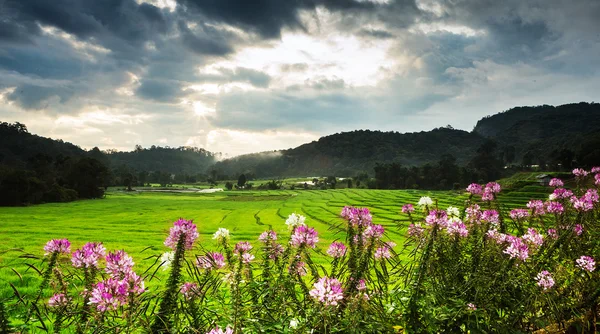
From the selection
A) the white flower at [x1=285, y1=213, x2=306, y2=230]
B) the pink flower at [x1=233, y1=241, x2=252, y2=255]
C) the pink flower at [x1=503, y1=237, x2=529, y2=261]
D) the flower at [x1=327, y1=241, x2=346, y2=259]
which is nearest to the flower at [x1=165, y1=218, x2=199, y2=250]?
the pink flower at [x1=233, y1=241, x2=252, y2=255]

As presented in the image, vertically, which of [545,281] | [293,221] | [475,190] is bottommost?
[545,281]

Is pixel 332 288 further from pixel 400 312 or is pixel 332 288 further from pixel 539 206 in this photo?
pixel 539 206

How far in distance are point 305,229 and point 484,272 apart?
170 centimetres

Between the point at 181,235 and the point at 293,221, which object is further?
the point at 293,221

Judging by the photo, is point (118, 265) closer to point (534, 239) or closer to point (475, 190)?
point (534, 239)

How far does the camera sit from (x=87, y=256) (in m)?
2.38

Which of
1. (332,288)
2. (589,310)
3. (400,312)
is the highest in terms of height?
(332,288)

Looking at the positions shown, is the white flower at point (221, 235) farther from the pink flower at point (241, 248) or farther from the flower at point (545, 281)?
the flower at point (545, 281)

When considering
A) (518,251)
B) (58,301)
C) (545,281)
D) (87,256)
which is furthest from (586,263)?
(58,301)

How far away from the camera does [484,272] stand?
294 centimetres

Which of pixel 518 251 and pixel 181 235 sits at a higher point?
pixel 181 235

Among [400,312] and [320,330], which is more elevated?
[320,330]

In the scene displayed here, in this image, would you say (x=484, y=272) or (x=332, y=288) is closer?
(x=332, y=288)

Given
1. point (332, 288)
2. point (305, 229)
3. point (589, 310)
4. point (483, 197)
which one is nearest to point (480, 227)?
point (483, 197)
